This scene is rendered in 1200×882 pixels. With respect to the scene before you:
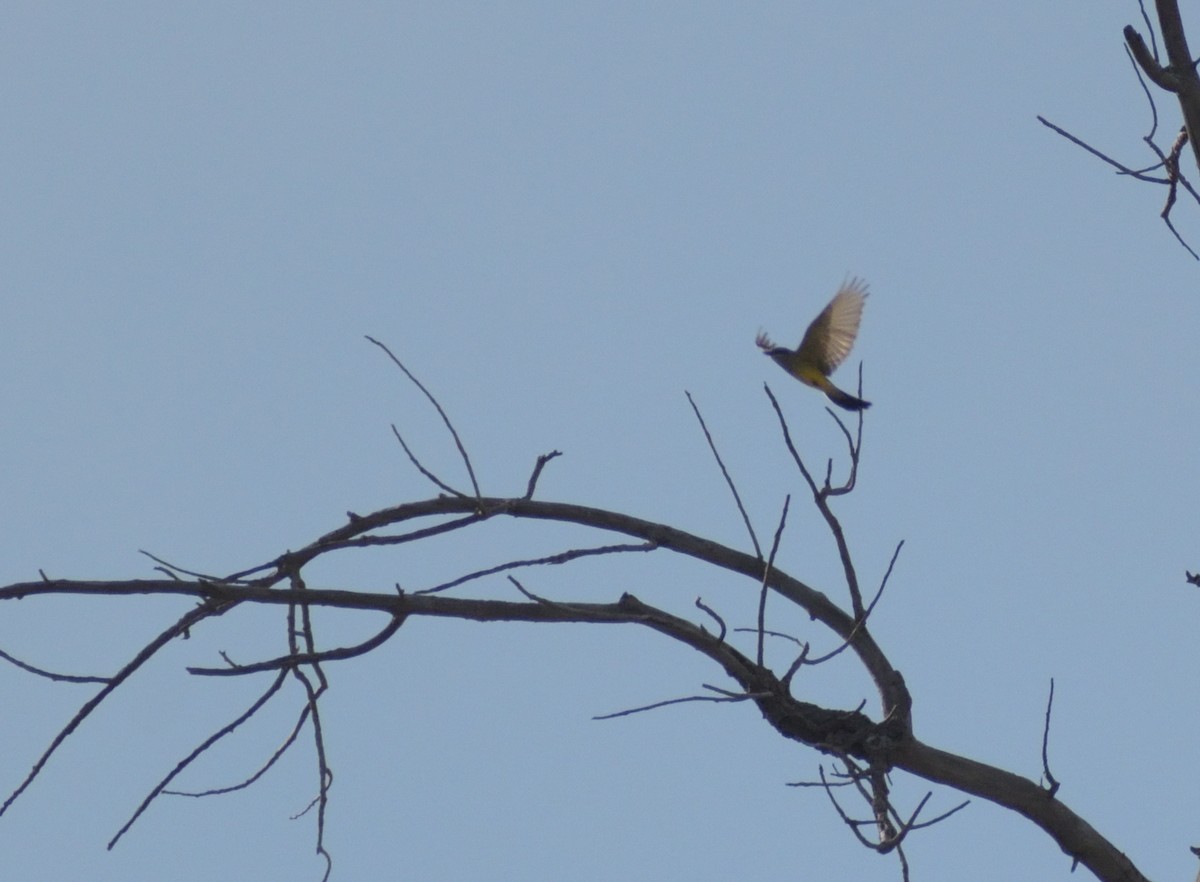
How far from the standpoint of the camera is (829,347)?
837 cm

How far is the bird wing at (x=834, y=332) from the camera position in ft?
26.5

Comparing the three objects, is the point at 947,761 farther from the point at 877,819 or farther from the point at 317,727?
the point at 317,727

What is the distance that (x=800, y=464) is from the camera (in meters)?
3.00

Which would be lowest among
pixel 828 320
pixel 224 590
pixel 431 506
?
pixel 224 590

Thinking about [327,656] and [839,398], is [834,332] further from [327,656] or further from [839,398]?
[327,656]

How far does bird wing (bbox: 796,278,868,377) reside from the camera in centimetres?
808

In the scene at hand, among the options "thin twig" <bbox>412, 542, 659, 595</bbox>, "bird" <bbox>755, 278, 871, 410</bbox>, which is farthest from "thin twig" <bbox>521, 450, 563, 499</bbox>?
"bird" <bbox>755, 278, 871, 410</bbox>

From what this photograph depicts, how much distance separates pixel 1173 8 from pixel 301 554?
2.36 m

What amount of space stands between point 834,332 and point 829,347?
0.51ft

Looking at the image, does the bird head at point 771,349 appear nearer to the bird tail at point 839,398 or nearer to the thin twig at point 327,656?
the bird tail at point 839,398

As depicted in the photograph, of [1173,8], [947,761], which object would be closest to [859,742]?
[947,761]

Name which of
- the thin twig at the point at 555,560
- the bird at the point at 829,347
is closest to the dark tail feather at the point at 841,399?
the bird at the point at 829,347

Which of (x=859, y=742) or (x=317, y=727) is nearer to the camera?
(x=859, y=742)

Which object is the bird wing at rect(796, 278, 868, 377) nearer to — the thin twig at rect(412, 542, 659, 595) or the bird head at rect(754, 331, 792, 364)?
the bird head at rect(754, 331, 792, 364)
